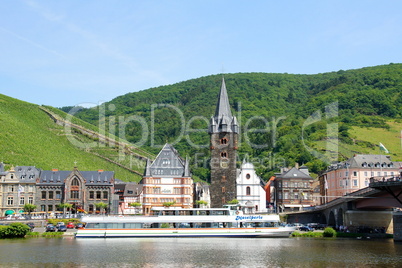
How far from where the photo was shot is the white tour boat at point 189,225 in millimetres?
74062

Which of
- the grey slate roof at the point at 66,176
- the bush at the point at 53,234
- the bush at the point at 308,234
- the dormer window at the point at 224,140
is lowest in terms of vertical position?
the bush at the point at 308,234

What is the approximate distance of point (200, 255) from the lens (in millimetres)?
49594

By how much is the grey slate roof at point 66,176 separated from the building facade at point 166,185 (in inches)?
354

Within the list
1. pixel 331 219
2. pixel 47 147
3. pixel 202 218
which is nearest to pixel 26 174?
pixel 47 147

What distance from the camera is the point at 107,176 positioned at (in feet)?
378

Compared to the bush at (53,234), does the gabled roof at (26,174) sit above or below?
above

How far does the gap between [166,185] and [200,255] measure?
65.3 meters

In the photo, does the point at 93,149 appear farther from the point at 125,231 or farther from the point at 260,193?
the point at 125,231

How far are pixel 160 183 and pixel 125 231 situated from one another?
4030 centimetres

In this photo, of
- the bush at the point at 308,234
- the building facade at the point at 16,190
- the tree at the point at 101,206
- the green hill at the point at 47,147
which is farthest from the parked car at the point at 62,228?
the green hill at the point at 47,147

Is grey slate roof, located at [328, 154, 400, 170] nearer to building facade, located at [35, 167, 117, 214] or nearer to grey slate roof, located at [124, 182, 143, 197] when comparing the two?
grey slate roof, located at [124, 182, 143, 197]

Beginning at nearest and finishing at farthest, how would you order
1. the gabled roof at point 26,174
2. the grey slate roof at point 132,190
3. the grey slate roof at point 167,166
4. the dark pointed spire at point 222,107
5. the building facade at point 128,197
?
the gabled roof at point 26,174
the grey slate roof at point 167,166
the dark pointed spire at point 222,107
the building facade at point 128,197
the grey slate roof at point 132,190

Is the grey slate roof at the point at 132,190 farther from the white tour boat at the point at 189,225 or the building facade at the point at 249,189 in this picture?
the white tour boat at the point at 189,225

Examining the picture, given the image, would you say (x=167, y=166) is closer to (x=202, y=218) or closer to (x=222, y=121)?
(x=222, y=121)
